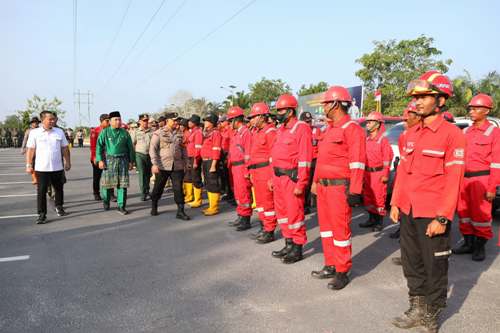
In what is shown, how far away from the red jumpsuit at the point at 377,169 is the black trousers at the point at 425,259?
3.22 meters

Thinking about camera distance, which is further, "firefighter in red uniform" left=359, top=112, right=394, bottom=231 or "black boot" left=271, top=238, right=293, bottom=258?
"firefighter in red uniform" left=359, top=112, right=394, bottom=231

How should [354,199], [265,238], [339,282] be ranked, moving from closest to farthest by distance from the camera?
[354,199], [339,282], [265,238]

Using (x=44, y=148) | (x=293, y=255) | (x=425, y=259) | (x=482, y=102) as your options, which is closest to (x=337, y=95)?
(x=425, y=259)

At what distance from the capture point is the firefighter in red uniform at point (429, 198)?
3.02 metres

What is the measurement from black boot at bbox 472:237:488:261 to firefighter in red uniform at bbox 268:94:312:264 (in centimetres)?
229

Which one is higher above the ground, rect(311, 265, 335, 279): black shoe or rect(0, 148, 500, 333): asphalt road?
rect(311, 265, 335, 279): black shoe

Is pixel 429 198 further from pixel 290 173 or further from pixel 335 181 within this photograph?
pixel 290 173

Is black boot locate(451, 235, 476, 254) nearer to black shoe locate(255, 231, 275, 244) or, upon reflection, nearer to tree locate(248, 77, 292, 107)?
black shoe locate(255, 231, 275, 244)

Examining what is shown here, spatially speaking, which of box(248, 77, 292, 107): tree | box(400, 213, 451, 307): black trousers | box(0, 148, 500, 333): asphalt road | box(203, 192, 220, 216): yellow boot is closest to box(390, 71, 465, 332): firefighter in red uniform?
box(400, 213, 451, 307): black trousers

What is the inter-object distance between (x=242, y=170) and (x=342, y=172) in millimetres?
2926

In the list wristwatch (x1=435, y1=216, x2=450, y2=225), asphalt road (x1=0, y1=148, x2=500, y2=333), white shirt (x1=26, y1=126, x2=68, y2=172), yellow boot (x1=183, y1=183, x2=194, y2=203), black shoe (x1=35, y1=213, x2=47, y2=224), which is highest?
white shirt (x1=26, y1=126, x2=68, y2=172)

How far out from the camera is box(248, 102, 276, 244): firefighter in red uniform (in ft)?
19.0

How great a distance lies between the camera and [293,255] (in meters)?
4.95

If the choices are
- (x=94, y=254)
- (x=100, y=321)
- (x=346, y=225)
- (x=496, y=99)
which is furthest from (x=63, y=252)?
(x=496, y=99)
